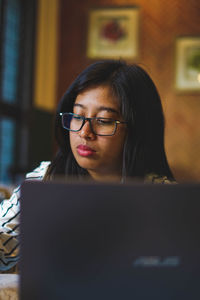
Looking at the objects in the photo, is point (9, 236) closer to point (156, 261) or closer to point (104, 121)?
point (104, 121)

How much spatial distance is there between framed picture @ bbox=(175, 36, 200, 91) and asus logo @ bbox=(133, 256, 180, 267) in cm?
386

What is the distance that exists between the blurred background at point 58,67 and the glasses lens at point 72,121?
263 cm

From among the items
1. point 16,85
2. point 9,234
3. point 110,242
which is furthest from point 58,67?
point 110,242

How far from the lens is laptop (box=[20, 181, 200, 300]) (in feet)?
1.73

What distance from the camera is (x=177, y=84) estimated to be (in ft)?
14.0

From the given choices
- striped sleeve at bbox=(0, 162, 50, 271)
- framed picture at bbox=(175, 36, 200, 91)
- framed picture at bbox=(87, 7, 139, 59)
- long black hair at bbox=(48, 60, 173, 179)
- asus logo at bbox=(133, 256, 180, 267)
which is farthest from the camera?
framed picture at bbox=(87, 7, 139, 59)

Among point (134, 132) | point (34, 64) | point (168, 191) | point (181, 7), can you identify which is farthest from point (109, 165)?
point (181, 7)

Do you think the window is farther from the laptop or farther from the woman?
the laptop

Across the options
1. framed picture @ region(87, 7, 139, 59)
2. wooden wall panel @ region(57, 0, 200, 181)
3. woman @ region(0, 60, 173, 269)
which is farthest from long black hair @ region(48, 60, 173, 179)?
framed picture @ region(87, 7, 139, 59)

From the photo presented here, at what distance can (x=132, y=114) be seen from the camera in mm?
1101

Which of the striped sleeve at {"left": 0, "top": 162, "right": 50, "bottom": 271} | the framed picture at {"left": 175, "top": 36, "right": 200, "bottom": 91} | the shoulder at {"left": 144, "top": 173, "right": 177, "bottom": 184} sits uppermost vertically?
the framed picture at {"left": 175, "top": 36, "right": 200, "bottom": 91}

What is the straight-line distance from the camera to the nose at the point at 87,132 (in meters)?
1.04

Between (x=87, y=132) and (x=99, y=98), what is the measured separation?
0.11 m

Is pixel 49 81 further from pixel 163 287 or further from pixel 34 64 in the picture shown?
pixel 163 287
